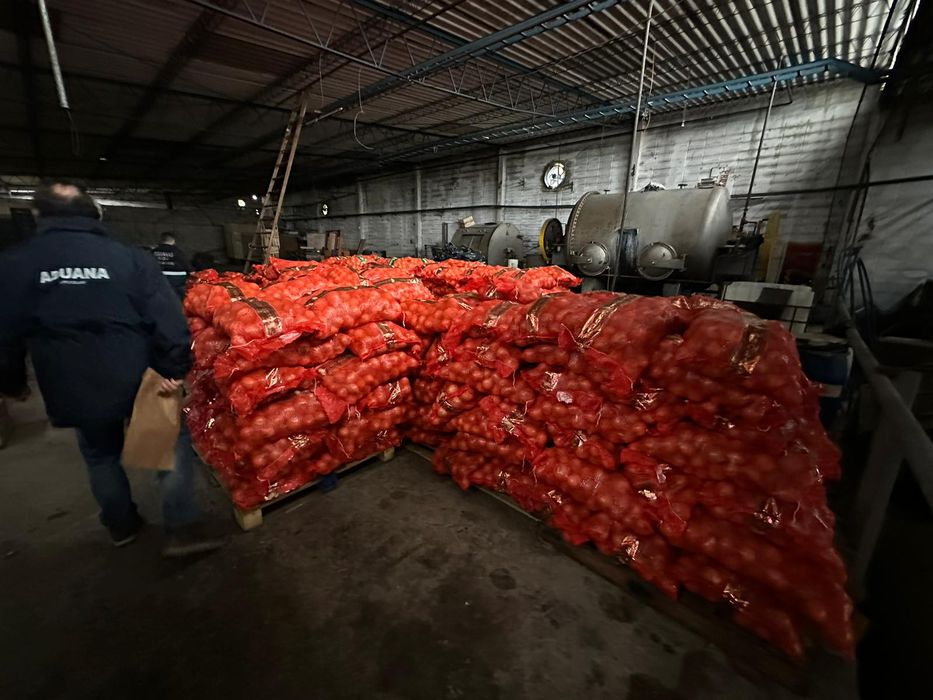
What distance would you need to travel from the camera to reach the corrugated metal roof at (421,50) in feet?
15.8

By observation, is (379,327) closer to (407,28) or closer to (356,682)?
(356,682)

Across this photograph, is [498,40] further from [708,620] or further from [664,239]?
[708,620]

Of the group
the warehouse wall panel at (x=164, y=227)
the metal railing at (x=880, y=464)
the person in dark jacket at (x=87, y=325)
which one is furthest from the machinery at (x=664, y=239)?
the warehouse wall panel at (x=164, y=227)

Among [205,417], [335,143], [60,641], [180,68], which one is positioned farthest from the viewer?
[335,143]

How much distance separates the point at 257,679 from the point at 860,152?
9.87 m

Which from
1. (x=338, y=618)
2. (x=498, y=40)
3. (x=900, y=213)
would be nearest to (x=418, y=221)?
(x=498, y=40)

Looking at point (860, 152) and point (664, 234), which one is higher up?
point (860, 152)

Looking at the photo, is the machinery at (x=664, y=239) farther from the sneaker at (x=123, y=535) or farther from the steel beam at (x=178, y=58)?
the steel beam at (x=178, y=58)

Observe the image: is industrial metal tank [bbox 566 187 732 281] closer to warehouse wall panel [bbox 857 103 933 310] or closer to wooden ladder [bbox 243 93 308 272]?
warehouse wall panel [bbox 857 103 933 310]

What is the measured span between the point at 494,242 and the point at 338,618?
809 cm

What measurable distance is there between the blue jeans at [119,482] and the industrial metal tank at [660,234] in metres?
5.34

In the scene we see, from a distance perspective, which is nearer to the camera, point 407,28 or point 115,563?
point 115,563

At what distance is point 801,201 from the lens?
22.2 feet

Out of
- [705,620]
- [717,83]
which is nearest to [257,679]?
[705,620]
